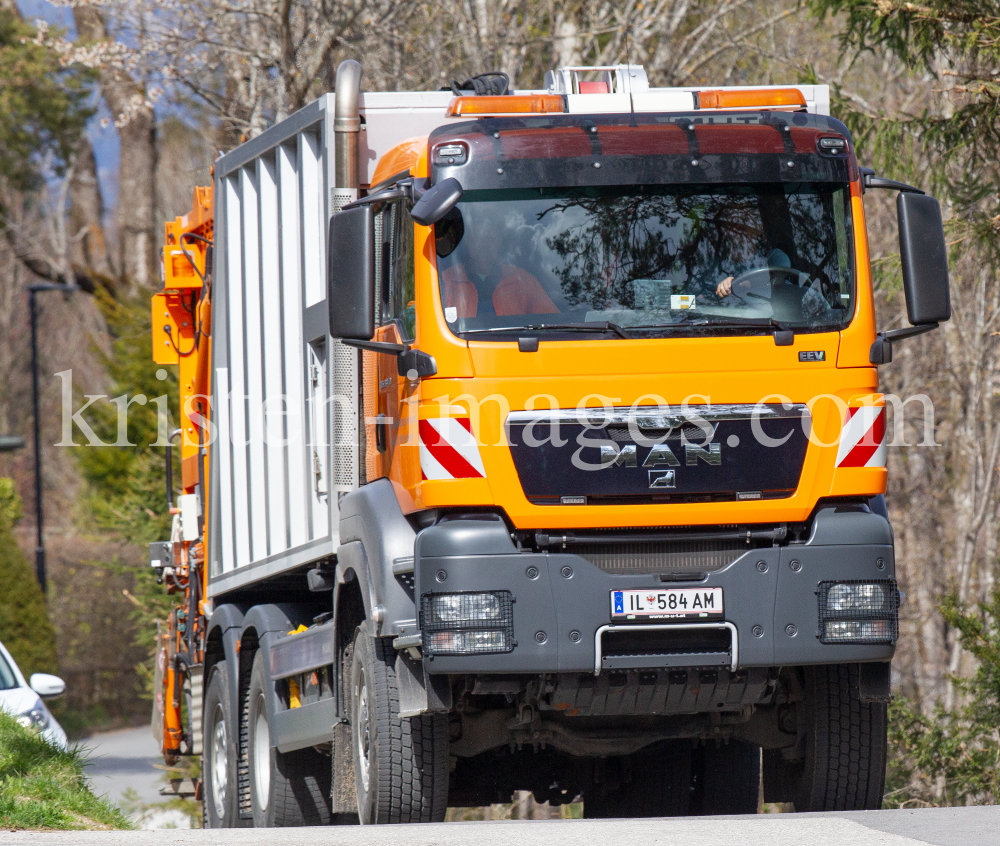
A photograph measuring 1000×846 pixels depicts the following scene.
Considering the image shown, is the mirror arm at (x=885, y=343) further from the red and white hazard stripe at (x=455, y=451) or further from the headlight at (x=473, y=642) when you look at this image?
the headlight at (x=473, y=642)

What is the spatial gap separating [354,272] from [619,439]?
1.24m

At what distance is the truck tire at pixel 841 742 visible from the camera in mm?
6559

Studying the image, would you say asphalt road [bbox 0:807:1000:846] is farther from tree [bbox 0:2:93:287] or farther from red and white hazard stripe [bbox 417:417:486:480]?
tree [bbox 0:2:93:287]

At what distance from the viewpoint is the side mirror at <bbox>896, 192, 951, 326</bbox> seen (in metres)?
6.30

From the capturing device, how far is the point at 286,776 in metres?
8.28

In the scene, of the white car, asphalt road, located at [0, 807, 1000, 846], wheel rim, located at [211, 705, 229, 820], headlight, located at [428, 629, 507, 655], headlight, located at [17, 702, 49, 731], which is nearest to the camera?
asphalt road, located at [0, 807, 1000, 846]

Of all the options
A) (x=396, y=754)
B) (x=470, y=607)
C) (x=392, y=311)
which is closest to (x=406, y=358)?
(x=392, y=311)

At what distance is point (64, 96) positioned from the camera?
29.5 metres

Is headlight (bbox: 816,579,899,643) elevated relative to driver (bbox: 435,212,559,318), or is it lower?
lower

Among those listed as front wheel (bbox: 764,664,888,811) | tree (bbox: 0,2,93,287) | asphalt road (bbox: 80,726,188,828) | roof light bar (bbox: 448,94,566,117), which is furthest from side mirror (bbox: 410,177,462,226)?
tree (bbox: 0,2,93,287)

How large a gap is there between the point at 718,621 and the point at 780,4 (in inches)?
529

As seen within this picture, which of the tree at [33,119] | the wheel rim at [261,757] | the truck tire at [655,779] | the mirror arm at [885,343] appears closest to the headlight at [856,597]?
the mirror arm at [885,343]

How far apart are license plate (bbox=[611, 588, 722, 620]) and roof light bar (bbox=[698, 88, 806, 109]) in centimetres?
214

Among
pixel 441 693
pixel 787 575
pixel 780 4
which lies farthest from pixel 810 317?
pixel 780 4
